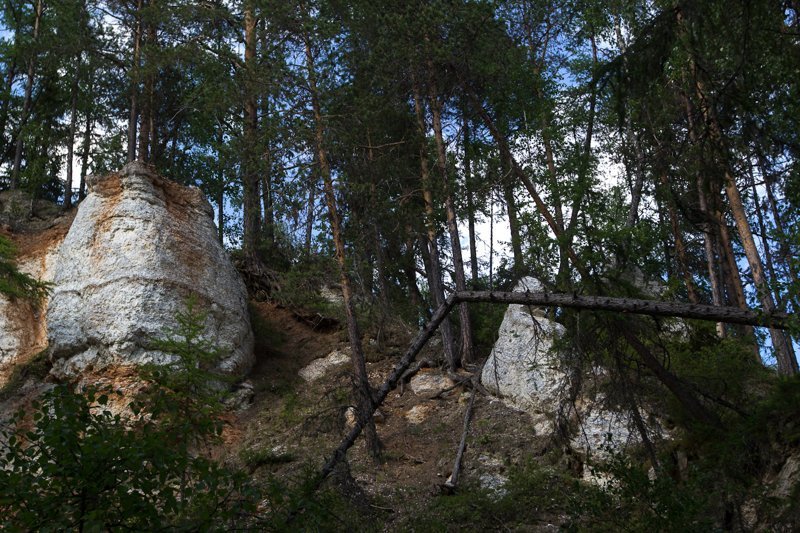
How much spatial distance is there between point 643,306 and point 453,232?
899 centimetres

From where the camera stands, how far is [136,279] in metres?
15.5

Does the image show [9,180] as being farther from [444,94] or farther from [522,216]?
[522,216]

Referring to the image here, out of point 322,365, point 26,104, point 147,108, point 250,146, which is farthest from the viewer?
point 26,104

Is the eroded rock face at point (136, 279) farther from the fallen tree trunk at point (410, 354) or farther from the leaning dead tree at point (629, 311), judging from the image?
the leaning dead tree at point (629, 311)

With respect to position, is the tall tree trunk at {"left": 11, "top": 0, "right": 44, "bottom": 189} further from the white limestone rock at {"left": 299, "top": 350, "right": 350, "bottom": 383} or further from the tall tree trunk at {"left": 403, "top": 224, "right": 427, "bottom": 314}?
the tall tree trunk at {"left": 403, "top": 224, "right": 427, "bottom": 314}

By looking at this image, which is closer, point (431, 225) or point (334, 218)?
point (334, 218)

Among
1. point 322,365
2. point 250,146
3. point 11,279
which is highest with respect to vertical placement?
point 250,146

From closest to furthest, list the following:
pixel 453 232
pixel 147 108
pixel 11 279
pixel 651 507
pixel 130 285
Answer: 1. pixel 651 507
2. pixel 11 279
3. pixel 130 285
4. pixel 453 232
5. pixel 147 108

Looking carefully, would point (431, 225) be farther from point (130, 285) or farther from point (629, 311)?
point (629, 311)

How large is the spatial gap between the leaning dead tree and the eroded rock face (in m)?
7.97

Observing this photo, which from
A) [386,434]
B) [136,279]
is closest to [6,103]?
[136,279]

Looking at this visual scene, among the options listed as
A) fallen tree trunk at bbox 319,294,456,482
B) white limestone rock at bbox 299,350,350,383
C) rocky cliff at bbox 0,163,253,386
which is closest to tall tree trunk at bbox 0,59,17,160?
rocky cliff at bbox 0,163,253,386

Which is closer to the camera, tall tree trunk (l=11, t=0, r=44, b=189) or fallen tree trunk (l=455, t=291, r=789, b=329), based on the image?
fallen tree trunk (l=455, t=291, r=789, b=329)

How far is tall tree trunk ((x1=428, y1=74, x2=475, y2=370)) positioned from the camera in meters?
15.8
